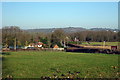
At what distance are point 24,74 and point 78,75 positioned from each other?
277 centimetres

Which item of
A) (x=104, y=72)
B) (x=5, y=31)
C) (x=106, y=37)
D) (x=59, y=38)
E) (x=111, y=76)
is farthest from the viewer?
(x=106, y=37)

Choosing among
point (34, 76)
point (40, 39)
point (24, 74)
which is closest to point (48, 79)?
point (34, 76)

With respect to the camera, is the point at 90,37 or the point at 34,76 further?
the point at 90,37

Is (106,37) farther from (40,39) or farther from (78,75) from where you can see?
(78,75)

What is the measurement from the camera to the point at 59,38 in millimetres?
62094

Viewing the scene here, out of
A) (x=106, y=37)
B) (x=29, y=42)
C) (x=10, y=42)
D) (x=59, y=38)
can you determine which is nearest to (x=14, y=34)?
(x=10, y=42)

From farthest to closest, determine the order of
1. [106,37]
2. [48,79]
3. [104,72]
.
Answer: [106,37] → [104,72] → [48,79]

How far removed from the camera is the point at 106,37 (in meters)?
85.9

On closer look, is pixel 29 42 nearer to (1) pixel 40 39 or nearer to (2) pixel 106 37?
(1) pixel 40 39

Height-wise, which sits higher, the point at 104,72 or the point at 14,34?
the point at 14,34

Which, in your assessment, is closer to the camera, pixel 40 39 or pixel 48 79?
pixel 48 79

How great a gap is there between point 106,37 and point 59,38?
3476cm

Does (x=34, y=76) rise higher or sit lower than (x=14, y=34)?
lower

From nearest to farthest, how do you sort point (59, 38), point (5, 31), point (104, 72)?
point (104, 72)
point (5, 31)
point (59, 38)
